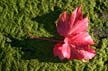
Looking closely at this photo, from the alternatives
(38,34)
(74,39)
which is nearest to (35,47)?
(38,34)

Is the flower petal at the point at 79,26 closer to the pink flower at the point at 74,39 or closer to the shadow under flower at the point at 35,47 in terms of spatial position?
the pink flower at the point at 74,39

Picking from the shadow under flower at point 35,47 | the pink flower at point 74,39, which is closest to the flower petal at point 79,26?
the pink flower at point 74,39

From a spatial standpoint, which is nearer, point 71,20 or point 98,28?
point 71,20

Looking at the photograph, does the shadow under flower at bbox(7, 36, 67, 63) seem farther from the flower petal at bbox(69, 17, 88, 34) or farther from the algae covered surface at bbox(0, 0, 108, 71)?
the flower petal at bbox(69, 17, 88, 34)

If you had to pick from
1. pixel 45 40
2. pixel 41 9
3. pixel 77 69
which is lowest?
pixel 77 69

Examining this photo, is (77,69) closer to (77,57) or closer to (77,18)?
(77,57)

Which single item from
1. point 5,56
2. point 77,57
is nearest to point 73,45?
point 77,57

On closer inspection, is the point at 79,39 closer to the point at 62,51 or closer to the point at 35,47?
the point at 62,51

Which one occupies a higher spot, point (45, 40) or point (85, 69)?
point (45, 40)
